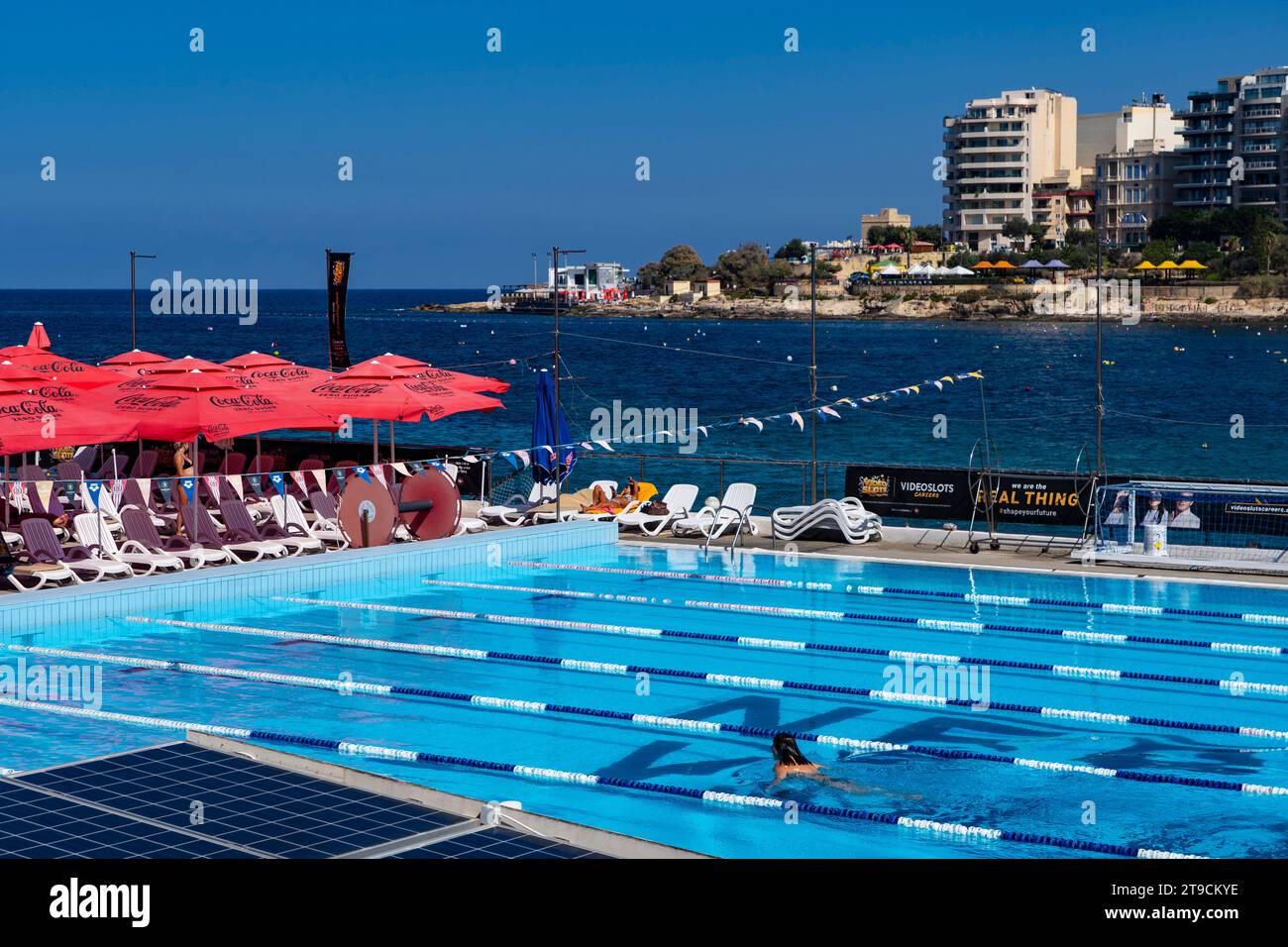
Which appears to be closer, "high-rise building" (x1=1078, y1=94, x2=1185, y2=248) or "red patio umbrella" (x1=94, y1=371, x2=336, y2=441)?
"red patio umbrella" (x1=94, y1=371, x2=336, y2=441)

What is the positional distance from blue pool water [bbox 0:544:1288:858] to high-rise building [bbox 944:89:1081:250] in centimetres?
15535

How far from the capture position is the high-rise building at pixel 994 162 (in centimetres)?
16625

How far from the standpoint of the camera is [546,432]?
70.8 ft

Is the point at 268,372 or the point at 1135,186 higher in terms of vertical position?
the point at 1135,186

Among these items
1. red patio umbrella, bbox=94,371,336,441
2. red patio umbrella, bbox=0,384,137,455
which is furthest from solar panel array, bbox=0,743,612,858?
red patio umbrella, bbox=94,371,336,441

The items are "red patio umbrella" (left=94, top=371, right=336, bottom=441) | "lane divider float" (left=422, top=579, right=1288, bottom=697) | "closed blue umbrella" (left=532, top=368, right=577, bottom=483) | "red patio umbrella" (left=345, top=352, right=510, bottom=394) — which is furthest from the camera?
"closed blue umbrella" (left=532, top=368, right=577, bottom=483)

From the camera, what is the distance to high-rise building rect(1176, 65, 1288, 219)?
14575 cm

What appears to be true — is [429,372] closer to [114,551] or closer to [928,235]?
[114,551]

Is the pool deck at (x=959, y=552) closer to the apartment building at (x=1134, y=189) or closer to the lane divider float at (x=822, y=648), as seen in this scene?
the lane divider float at (x=822, y=648)

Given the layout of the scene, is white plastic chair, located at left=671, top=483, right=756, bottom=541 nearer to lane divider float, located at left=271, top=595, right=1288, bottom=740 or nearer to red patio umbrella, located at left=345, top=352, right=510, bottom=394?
red patio umbrella, located at left=345, top=352, right=510, bottom=394

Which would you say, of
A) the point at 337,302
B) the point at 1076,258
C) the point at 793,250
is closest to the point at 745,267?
the point at 793,250

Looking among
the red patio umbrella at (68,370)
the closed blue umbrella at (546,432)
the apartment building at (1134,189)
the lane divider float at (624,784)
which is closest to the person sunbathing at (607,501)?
the closed blue umbrella at (546,432)

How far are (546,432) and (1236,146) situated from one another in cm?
14499
